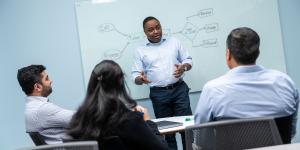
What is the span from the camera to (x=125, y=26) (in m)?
4.68

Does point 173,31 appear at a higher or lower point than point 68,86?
higher

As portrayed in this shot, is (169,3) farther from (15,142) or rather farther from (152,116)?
(15,142)

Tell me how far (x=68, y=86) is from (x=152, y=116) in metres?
1.00

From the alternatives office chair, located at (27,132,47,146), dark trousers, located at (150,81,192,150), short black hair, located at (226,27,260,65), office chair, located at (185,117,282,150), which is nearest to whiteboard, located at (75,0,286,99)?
dark trousers, located at (150,81,192,150)

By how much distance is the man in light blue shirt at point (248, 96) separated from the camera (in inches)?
77.4

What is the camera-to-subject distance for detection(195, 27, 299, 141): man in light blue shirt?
1.97m

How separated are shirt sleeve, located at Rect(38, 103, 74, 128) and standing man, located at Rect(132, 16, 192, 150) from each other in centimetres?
157

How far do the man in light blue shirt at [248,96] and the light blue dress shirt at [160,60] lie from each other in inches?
90.6

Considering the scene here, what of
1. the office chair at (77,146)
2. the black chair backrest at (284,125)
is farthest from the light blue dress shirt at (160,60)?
the office chair at (77,146)

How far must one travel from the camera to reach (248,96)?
6.48 feet

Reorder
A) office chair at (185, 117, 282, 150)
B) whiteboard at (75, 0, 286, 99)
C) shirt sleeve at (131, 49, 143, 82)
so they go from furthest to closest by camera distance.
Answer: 1. whiteboard at (75, 0, 286, 99)
2. shirt sleeve at (131, 49, 143, 82)
3. office chair at (185, 117, 282, 150)

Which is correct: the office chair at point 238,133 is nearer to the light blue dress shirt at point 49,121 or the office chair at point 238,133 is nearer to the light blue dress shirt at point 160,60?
the light blue dress shirt at point 49,121

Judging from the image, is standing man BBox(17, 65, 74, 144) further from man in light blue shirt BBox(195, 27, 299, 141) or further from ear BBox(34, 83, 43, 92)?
man in light blue shirt BBox(195, 27, 299, 141)

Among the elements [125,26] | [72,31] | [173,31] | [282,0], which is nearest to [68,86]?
[72,31]
